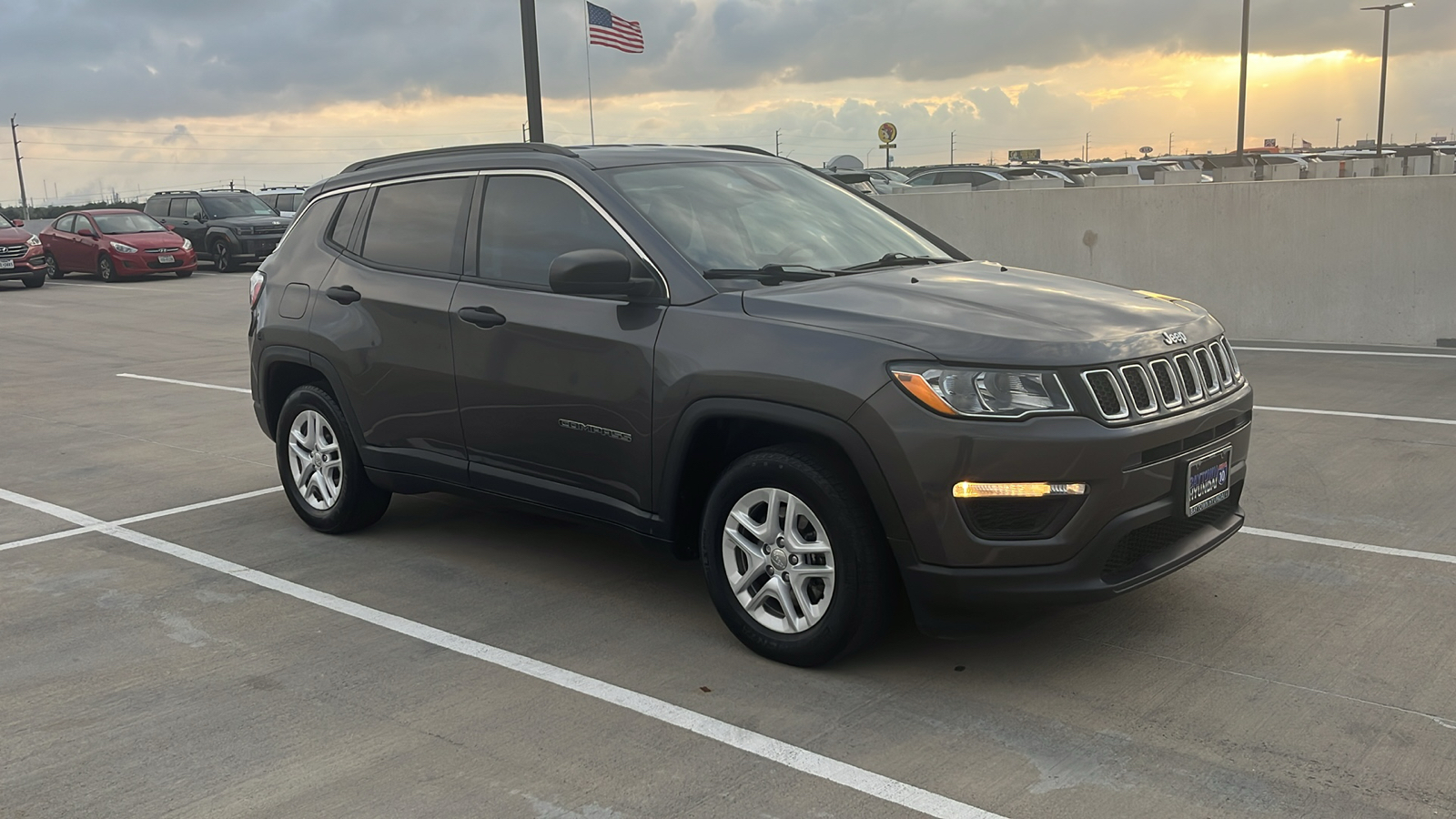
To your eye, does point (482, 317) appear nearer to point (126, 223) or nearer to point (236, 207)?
point (126, 223)

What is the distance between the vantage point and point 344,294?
5.98 meters

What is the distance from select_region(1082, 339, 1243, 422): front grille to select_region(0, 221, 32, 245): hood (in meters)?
26.0

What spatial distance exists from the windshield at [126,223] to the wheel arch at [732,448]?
83.5 ft

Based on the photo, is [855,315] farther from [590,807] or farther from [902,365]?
[590,807]

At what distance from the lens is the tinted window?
5.58 meters

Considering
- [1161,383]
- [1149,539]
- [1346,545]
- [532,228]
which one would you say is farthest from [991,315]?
[1346,545]

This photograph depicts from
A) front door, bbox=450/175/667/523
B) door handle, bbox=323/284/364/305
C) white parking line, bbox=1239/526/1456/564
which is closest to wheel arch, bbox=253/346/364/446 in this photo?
door handle, bbox=323/284/364/305

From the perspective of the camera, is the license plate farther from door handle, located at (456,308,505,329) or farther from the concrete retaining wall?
the concrete retaining wall

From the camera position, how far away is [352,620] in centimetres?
508

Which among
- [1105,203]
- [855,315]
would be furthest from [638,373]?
[1105,203]

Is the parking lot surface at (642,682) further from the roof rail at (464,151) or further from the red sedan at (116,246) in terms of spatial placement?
the red sedan at (116,246)

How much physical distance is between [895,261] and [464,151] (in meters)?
2.02

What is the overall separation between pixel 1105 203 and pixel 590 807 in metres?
11.7

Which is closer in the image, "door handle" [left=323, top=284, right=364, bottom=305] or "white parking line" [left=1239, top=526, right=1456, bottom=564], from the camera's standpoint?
"white parking line" [left=1239, top=526, right=1456, bottom=564]
